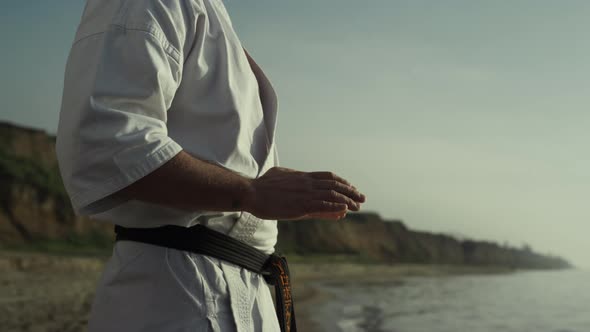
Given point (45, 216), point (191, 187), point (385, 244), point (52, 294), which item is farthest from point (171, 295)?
point (385, 244)

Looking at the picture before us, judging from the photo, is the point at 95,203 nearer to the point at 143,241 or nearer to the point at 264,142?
the point at 143,241

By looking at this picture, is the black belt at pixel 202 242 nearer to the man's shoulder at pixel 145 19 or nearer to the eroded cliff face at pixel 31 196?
the man's shoulder at pixel 145 19

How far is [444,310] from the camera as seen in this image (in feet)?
71.1

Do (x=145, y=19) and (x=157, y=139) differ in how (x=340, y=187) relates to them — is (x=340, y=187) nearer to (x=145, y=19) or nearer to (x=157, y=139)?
(x=157, y=139)

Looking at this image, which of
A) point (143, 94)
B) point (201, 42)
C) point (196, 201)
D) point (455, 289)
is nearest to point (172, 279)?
point (196, 201)

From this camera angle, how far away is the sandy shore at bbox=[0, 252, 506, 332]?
10.1 m

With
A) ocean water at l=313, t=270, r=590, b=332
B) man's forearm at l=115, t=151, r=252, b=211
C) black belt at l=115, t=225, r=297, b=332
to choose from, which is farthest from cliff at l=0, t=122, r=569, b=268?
man's forearm at l=115, t=151, r=252, b=211

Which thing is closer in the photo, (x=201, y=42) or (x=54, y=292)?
(x=201, y=42)

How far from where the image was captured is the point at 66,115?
149 cm

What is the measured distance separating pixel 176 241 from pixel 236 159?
24 centimetres

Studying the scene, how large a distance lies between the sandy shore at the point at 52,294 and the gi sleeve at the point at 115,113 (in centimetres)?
856

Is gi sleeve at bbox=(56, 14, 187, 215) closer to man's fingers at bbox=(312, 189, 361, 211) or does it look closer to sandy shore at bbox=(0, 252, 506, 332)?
man's fingers at bbox=(312, 189, 361, 211)

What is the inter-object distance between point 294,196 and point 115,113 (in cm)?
44

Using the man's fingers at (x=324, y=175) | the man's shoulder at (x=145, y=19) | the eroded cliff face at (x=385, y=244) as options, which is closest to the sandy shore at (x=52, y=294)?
the man's shoulder at (x=145, y=19)
